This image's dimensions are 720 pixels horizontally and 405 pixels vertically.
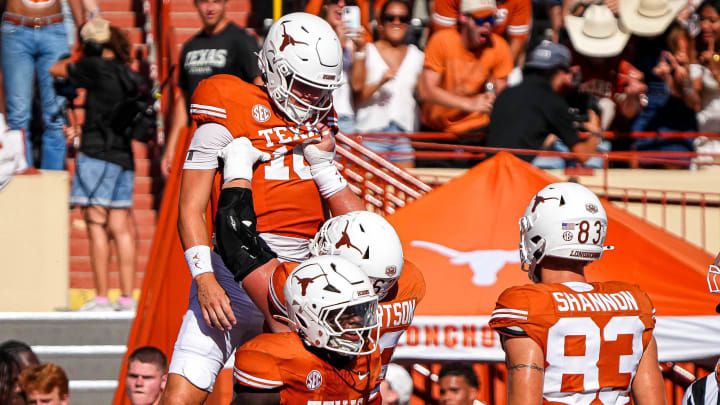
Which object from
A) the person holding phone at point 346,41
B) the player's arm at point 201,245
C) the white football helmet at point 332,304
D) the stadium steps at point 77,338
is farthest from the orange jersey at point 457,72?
the white football helmet at point 332,304

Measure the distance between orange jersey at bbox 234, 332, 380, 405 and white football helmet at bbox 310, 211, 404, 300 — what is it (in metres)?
0.36

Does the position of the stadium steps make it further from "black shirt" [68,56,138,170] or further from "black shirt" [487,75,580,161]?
"black shirt" [487,75,580,161]

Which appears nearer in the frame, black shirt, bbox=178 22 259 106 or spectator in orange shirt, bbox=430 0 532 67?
black shirt, bbox=178 22 259 106

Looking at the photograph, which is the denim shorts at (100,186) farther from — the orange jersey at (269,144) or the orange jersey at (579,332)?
the orange jersey at (579,332)

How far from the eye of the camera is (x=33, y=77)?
934 cm

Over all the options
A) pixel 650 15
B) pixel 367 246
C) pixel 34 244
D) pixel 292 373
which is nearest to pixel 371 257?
pixel 367 246

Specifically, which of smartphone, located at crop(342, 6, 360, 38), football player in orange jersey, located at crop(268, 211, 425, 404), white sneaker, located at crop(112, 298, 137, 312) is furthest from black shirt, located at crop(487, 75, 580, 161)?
football player in orange jersey, located at crop(268, 211, 425, 404)

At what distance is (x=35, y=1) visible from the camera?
30.0 feet

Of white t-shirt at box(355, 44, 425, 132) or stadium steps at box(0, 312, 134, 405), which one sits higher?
white t-shirt at box(355, 44, 425, 132)

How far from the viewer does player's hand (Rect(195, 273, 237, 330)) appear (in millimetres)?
4375

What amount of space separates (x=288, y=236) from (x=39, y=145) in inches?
226

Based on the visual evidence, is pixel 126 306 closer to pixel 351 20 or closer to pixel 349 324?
pixel 351 20

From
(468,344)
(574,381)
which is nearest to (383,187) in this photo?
(468,344)

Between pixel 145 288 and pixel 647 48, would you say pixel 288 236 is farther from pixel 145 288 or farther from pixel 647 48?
pixel 647 48
